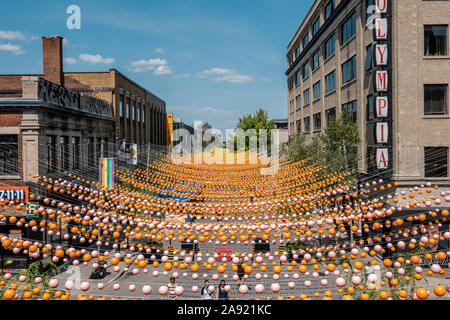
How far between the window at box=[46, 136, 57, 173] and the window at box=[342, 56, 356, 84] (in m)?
21.5

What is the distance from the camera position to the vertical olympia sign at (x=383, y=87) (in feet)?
64.2

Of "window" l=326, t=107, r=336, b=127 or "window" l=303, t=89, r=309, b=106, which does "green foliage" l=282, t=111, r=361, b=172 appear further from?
"window" l=303, t=89, r=309, b=106

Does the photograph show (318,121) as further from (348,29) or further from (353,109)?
(348,29)

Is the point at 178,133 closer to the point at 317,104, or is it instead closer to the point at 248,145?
the point at 248,145

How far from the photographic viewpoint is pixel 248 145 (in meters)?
63.2

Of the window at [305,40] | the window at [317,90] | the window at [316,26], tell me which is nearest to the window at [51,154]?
the window at [317,90]

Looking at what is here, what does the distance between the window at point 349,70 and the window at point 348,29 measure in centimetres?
194

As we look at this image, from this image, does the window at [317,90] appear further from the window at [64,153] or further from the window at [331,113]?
the window at [64,153]

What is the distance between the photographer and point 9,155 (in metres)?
17.9

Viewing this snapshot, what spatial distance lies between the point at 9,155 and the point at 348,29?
84.3ft

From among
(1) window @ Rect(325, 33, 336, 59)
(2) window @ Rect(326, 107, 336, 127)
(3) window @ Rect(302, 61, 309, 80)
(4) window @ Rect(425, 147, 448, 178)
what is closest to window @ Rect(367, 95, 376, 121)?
(4) window @ Rect(425, 147, 448, 178)

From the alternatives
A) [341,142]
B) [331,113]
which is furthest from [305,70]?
[341,142]

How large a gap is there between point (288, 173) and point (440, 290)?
1346 cm

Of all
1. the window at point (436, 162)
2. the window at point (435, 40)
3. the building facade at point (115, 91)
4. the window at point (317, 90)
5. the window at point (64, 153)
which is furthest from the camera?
the window at point (317, 90)
